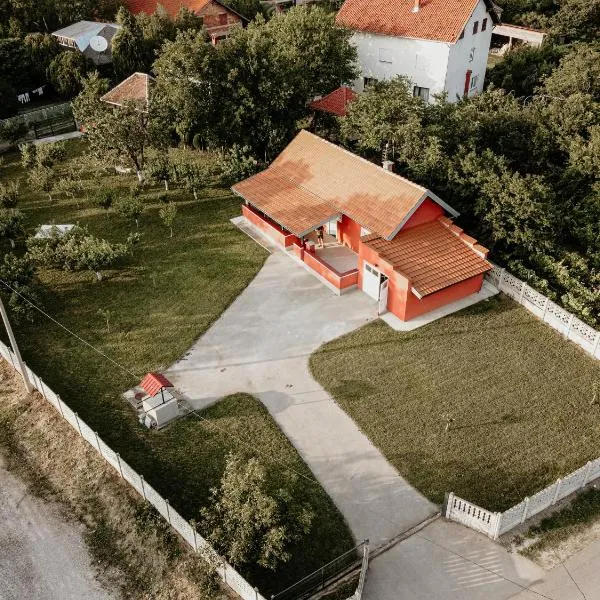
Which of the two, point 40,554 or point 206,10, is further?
point 206,10

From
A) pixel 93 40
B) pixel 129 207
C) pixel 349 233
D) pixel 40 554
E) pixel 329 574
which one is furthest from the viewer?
pixel 93 40

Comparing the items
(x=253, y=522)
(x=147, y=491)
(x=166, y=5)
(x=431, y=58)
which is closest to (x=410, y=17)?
(x=431, y=58)

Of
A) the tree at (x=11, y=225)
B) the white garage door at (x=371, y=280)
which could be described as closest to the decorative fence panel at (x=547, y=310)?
the white garage door at (x=371, y=280)

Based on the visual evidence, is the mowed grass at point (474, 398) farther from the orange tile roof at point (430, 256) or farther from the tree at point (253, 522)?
the tree at point (253, 522)

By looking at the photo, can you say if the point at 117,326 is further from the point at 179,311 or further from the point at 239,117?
the point at 239,117

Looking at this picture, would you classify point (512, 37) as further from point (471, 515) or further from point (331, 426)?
point (471, 515)

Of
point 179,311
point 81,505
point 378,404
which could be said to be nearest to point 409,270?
point 378,404
